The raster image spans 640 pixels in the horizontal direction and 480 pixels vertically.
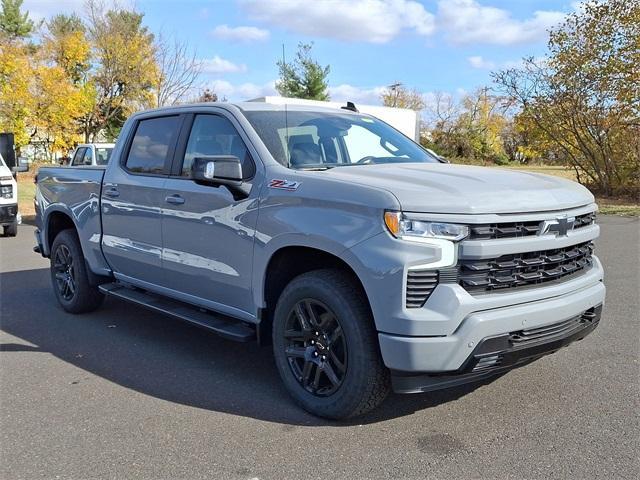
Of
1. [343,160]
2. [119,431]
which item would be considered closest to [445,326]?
[343,160]

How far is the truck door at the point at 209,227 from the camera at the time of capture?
409 centimetres

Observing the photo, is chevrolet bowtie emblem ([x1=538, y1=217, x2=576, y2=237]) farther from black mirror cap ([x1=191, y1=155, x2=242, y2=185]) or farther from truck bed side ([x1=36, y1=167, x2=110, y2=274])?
truck bed side ([x1=36, y1=167, x2=110, y2=274])

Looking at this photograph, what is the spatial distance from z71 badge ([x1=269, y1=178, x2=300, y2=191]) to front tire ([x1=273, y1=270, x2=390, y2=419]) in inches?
21.1

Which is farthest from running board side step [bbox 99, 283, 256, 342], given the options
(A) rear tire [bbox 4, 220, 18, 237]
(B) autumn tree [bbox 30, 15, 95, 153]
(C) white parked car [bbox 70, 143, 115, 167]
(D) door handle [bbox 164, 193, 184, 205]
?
(B) autumn tree [bbox 30, 15, 95, 153]

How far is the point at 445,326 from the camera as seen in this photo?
3.15 m

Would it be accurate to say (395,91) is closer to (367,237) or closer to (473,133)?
(473,133)

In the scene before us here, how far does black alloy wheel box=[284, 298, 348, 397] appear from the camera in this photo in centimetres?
363

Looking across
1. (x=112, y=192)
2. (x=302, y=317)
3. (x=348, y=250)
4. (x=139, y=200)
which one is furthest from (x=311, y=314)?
(x=112, y=192)

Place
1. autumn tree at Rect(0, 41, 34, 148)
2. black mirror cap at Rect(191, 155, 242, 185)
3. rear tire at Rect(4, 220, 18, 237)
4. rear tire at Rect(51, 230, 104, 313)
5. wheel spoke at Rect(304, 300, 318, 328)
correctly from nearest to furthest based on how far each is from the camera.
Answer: wheel spoke at Rect(304, 300, 318, 328)
black mirror cap at Rect(191, 155, 242, 185)
rear tire at Rect(51, 230, 104, 313)
rear tire at Rect(4, 220, 18, 237)
autumn tree at Rect(0, 41, 34, 148)

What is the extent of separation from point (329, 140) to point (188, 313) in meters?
1.66

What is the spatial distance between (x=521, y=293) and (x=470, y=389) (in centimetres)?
107

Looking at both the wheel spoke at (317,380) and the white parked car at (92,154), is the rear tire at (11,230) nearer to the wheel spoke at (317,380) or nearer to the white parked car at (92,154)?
the white parked car at (92,154)

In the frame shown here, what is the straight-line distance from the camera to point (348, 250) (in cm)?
338

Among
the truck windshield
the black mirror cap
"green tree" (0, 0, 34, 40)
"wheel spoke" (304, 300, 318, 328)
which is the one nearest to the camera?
"wheel spoke" (304, 300, 318, 328)
